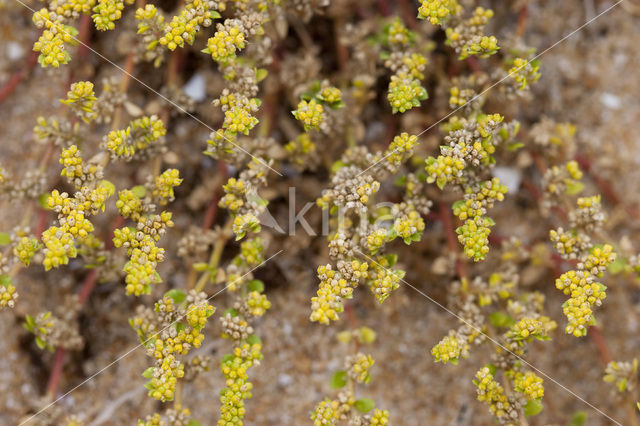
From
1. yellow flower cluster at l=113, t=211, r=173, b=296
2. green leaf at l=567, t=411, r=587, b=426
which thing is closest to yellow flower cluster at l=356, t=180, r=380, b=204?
yellow flower cluster at l=113, t=211, r=173, b=296

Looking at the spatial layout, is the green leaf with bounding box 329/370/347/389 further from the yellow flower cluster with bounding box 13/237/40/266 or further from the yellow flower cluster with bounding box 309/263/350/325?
the yellow flower cluster with bounding box 13/237/40/266

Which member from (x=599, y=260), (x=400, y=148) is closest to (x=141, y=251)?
(x=400, y=148)

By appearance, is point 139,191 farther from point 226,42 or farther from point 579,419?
point 579,419

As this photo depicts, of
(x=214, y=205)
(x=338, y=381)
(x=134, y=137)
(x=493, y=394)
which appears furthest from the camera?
(x=214, y=205)

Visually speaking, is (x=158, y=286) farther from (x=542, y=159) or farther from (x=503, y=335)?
(x=542, y=159)

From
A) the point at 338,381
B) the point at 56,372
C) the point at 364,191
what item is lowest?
the point at 56,372

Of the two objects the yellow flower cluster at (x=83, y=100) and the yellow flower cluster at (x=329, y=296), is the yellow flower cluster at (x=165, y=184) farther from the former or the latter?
the yellow flower cluster at (x=329, y=296)

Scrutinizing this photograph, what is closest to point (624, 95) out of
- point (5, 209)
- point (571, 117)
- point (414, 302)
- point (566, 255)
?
point (571, 117)
